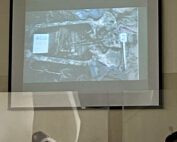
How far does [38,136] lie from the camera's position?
1.64m

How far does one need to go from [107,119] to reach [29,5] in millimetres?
793

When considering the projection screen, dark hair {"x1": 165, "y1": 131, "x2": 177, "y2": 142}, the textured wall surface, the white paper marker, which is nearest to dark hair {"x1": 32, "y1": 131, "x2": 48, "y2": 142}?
the textured wall surface

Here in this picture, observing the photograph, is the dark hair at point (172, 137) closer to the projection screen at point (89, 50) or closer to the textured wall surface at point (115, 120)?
the textured wall surface at point (115, 120)

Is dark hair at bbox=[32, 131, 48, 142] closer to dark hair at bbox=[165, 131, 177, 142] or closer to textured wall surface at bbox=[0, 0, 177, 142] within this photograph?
textured wall surface at bbox=[0, 0, 177, 142]

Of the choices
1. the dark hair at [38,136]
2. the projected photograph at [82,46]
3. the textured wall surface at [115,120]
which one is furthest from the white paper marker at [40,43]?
the dark hair at [38,136]

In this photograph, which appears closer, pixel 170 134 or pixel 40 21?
pixel 170 134

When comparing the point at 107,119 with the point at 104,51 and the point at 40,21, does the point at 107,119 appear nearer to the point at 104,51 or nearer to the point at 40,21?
the point at 104,51

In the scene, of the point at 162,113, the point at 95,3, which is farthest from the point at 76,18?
the point at 162,113

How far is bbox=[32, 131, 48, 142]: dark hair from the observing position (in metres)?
1.63

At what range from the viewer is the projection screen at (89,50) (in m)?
1.65

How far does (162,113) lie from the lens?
1.57 metres

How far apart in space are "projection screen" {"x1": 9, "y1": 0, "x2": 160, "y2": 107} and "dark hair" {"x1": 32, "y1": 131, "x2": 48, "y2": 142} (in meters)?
0.24

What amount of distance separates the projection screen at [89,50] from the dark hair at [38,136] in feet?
0.78

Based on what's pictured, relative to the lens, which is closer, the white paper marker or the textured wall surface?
the textured wall surface
